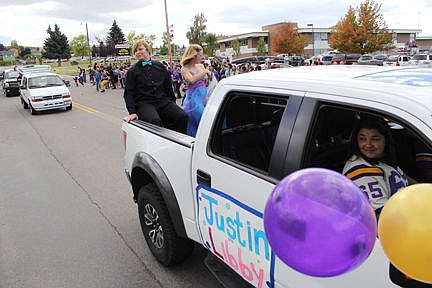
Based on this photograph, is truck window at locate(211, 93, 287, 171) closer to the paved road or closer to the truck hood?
the paved road

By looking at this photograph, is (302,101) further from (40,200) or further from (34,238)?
(40,200)

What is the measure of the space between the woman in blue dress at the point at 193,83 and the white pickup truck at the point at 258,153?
1.15 m

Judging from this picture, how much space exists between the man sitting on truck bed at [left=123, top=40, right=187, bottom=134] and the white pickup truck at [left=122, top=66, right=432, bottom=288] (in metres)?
1.20

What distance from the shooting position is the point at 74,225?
4.70 meters

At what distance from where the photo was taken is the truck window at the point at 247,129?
8.72 ft

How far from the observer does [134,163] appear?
3.63 metres

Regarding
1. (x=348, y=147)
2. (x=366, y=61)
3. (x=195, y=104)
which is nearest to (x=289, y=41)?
(x=366, y=61)

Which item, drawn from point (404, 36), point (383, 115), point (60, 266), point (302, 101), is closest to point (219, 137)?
point (302, 101)

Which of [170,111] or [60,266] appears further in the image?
[170,111]

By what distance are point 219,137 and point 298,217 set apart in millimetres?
1505

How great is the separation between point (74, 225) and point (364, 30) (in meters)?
50.2

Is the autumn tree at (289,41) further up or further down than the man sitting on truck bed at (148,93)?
further up

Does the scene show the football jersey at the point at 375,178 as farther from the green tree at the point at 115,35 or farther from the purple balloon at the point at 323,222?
the green tree at the point at 115,35

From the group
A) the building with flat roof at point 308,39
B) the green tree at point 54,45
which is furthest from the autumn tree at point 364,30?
the green tree at point 54,45
